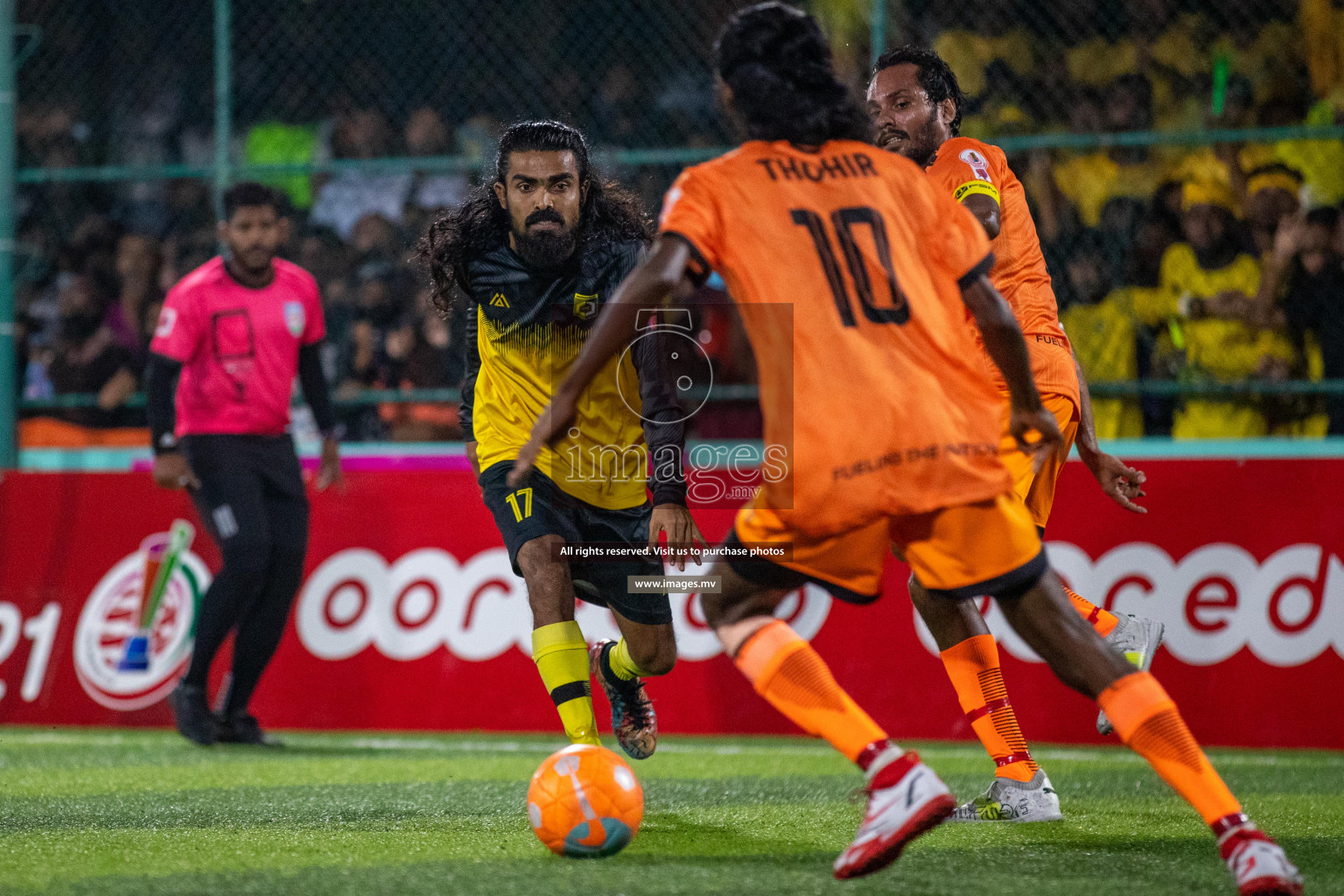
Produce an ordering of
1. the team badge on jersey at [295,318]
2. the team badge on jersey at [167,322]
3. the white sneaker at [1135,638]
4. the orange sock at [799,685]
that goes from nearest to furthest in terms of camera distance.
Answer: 1. the orange sock at [799,685]
2. the white sneaker at [1135,638]
3. the team badge on jersey at [167,322]
4. the team badge on jersey at [295,318]

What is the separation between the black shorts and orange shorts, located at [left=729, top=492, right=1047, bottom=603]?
4.31ft

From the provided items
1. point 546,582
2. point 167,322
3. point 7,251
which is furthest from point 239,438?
point 546,582

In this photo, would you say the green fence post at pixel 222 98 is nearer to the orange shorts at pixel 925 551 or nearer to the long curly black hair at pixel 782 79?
the long curly black hair at pixel 782 79

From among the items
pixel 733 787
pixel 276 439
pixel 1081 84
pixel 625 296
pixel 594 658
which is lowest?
pixel 733 787

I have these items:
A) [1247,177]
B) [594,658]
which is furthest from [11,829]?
[1247,177]

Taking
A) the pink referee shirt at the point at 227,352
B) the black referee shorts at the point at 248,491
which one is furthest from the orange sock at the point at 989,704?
the pink referee shirt at the point at 227,352

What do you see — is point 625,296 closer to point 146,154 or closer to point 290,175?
point 290,175

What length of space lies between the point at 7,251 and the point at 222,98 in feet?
5.03

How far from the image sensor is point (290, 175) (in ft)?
35.3

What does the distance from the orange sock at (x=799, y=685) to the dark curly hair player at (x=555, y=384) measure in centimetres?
119

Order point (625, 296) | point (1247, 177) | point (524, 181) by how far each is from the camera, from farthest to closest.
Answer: point (1247, 177) → point (524, 181) → point (625, 296)

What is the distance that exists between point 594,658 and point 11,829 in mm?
1949

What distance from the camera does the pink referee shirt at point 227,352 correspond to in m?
7.56

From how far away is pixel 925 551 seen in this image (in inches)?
140
